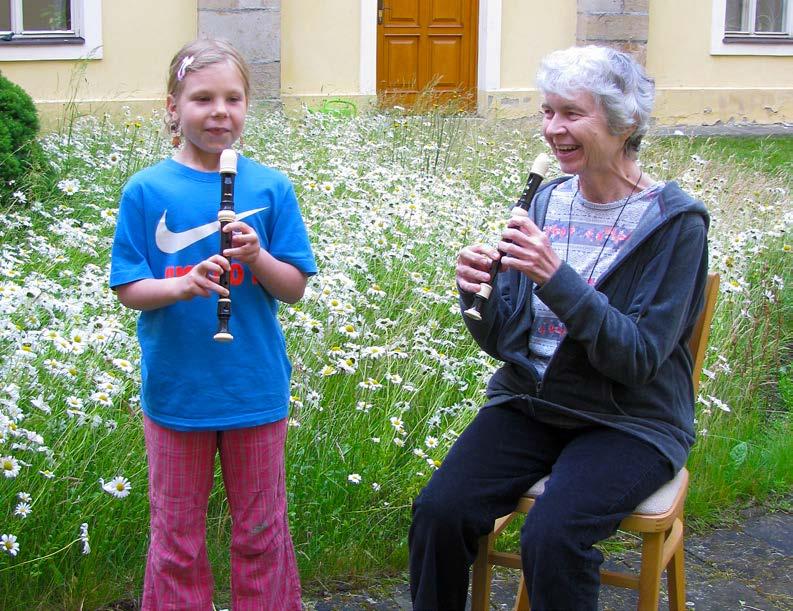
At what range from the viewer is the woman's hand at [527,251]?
8.38 ft

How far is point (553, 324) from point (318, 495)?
0.99 meters

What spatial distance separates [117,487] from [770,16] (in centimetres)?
1300

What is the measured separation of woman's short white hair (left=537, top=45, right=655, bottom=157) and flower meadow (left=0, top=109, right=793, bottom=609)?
107 centimetres

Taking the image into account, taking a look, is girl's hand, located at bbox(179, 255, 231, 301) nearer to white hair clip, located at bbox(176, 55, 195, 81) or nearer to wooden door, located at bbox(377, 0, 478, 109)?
white hair clip, located at bbox(176, 55, 195, 81)

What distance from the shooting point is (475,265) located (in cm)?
272

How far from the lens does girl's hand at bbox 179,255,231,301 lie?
2.35 m

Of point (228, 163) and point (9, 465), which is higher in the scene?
point (228, 163)

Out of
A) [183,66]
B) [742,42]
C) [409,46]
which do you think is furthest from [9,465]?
[742,42]

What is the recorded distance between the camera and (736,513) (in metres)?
4.14

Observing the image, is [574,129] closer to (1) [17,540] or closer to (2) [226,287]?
(2) [226,287]

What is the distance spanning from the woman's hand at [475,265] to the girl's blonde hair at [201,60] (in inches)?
24.9

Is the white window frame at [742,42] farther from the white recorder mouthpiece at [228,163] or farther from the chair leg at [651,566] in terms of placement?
the white recorder mouthpiece at [228,163]

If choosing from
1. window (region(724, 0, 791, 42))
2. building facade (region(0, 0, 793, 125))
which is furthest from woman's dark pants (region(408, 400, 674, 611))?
window (region(724, 0, 791, 42))

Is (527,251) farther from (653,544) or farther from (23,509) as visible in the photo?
(23,509)
